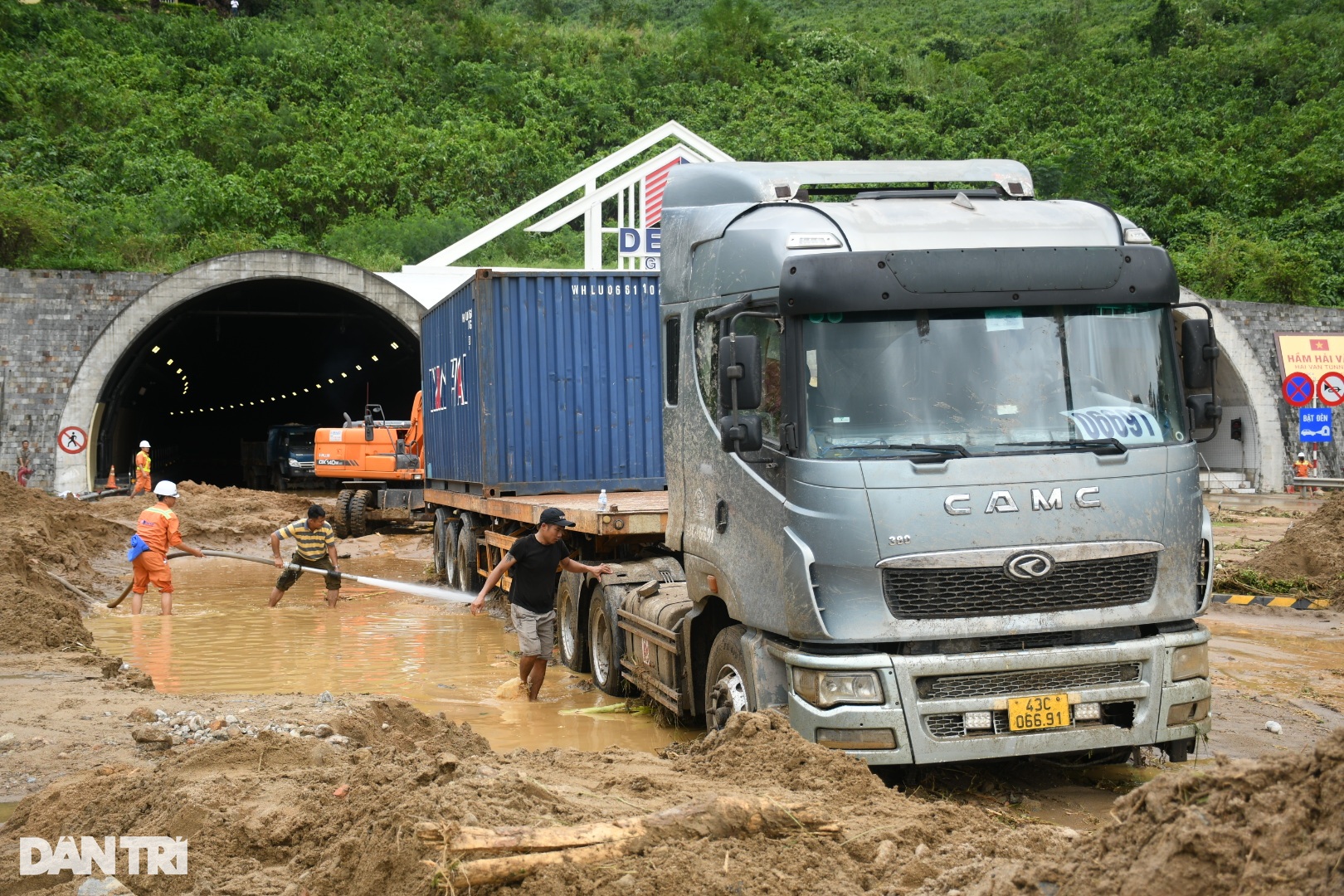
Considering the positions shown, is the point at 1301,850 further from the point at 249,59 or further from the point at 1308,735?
the point at 249,59

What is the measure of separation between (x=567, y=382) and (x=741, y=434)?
7208mm

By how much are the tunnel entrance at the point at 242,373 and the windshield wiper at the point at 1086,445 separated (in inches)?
899

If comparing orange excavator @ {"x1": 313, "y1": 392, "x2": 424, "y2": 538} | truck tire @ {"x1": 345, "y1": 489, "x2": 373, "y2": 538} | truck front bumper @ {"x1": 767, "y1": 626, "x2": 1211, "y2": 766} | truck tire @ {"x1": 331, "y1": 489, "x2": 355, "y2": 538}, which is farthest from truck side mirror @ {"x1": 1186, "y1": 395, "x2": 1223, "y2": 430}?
truck tire @ {"x1": 331, "y1": 489, "x2": 355, "y2": 538}

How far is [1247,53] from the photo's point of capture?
5119 centimetres

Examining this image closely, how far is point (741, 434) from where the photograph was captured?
643 cm

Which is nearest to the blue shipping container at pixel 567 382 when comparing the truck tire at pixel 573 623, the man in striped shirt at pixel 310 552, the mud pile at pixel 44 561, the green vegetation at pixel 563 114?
the truck tire at pixel 573 623

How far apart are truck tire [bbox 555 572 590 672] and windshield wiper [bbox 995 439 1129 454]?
5.00m

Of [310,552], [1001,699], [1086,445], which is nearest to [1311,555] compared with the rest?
[1086,445]

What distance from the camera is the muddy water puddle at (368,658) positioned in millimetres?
9195

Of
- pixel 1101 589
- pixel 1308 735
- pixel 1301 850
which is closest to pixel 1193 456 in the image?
pixel 1101 589

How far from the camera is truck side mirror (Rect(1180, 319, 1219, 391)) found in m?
6.50

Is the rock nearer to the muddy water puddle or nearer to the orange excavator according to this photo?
the muddy water puddle

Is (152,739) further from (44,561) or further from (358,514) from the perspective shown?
(358,514)

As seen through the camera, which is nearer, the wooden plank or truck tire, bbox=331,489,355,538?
the wooden plank
